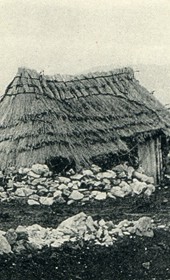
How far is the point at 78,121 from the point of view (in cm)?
1323

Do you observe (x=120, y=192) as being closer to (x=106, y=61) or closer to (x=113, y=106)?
(x=113, y=106)

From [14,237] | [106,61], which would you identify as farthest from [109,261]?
[106,61]

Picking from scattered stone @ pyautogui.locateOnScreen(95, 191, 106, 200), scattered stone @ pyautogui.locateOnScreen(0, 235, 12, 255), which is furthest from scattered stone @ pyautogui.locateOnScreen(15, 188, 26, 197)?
scattered stone @ pyautogui.locateOnScreen(0, 235, 12, 255)

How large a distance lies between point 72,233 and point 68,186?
2953 mm

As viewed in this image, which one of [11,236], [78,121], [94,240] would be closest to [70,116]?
[78,121]

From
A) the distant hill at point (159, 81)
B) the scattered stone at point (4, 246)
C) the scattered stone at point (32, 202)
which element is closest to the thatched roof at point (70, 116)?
the scattered stone at point (32, 202)

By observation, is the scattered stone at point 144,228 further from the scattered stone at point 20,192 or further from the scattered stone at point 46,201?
the scattered stone at point 20,192

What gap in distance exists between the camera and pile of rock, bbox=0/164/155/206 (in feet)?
39.0

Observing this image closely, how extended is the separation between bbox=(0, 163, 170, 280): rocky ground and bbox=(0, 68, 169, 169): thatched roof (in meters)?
0.60

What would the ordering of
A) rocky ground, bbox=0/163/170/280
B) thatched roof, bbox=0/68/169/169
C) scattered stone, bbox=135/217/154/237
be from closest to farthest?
rocky ground, bbox=0/163/170/280 < scattered stone, bbox=135/217/154/237 < thatched roof, bbox=0/68/169/169

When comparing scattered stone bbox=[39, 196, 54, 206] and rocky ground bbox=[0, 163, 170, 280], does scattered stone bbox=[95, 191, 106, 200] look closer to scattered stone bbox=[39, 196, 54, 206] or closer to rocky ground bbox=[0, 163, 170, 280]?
rocky ground bbox=[0, 163, 170, 280]

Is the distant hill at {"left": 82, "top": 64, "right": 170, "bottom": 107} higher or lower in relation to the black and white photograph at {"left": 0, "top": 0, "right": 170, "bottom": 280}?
higher

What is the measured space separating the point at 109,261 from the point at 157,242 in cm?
120

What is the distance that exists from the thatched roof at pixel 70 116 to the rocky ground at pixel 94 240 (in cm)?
60
